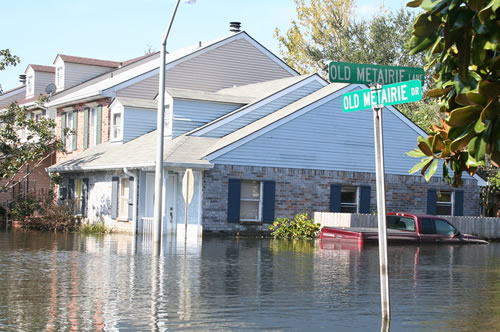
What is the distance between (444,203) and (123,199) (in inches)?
555

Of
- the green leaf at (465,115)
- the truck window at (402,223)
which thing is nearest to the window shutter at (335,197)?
the truck window at (402,223)

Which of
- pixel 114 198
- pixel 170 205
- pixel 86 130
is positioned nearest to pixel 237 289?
pixel 170 205

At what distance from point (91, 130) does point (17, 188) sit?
1051cm

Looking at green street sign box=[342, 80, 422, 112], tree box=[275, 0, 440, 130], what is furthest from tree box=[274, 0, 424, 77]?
green street sign box=[342, 80, 422, 112]

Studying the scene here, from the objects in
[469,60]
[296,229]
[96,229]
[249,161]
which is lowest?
[96,229]

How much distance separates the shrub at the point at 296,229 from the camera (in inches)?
1201

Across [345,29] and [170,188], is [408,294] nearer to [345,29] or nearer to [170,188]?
[170,188]

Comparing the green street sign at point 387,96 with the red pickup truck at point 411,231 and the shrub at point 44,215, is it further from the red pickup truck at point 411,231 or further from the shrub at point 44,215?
the shrub at point 44,215

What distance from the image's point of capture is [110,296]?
12734 millimetres

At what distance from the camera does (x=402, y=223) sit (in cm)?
2773

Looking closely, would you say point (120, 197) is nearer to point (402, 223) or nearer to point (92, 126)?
point (92, 126)

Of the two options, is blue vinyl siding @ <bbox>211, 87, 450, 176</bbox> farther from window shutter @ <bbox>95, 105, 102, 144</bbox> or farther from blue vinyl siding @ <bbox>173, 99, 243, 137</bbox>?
window shutter @ <bbox>95, 105, 102, 144</bbox>

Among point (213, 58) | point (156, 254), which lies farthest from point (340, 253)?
point (213, 58)

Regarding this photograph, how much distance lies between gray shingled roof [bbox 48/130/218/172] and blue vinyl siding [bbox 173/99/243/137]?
0.86m
